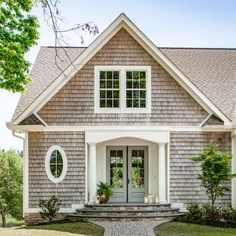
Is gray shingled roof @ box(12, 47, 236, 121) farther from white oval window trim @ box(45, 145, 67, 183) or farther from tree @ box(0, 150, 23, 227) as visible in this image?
tree @ box(0, 150, 23, 227)

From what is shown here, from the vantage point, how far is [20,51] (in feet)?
A: 50.9

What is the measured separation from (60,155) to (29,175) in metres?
1.34

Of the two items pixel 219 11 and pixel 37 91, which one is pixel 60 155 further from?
pixel 219 11

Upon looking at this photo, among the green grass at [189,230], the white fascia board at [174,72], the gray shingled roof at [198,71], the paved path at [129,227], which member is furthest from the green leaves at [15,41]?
the green grass at [189,230]

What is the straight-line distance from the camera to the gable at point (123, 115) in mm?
18812

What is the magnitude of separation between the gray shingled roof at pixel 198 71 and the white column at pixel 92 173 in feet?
10.2

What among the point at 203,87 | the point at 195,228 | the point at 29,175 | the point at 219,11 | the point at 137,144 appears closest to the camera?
the point at 219,11

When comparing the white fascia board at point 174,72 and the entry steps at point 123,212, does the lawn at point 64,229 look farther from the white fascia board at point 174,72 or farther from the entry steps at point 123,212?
the white fascia board at point 174,72

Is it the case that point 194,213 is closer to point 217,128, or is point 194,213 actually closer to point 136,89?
point 217,128

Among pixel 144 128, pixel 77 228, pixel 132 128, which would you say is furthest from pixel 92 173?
pixel 77 228

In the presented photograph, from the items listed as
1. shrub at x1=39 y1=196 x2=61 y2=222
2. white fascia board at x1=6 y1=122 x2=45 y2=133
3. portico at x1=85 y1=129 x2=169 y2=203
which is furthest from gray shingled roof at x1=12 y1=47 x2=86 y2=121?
portico at x1=85 y1=129 x2=169 y2=203

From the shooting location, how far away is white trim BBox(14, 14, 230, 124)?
18484 mm

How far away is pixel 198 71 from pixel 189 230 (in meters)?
9.69

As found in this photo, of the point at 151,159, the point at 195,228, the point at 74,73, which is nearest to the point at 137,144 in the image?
the point at 151,159
